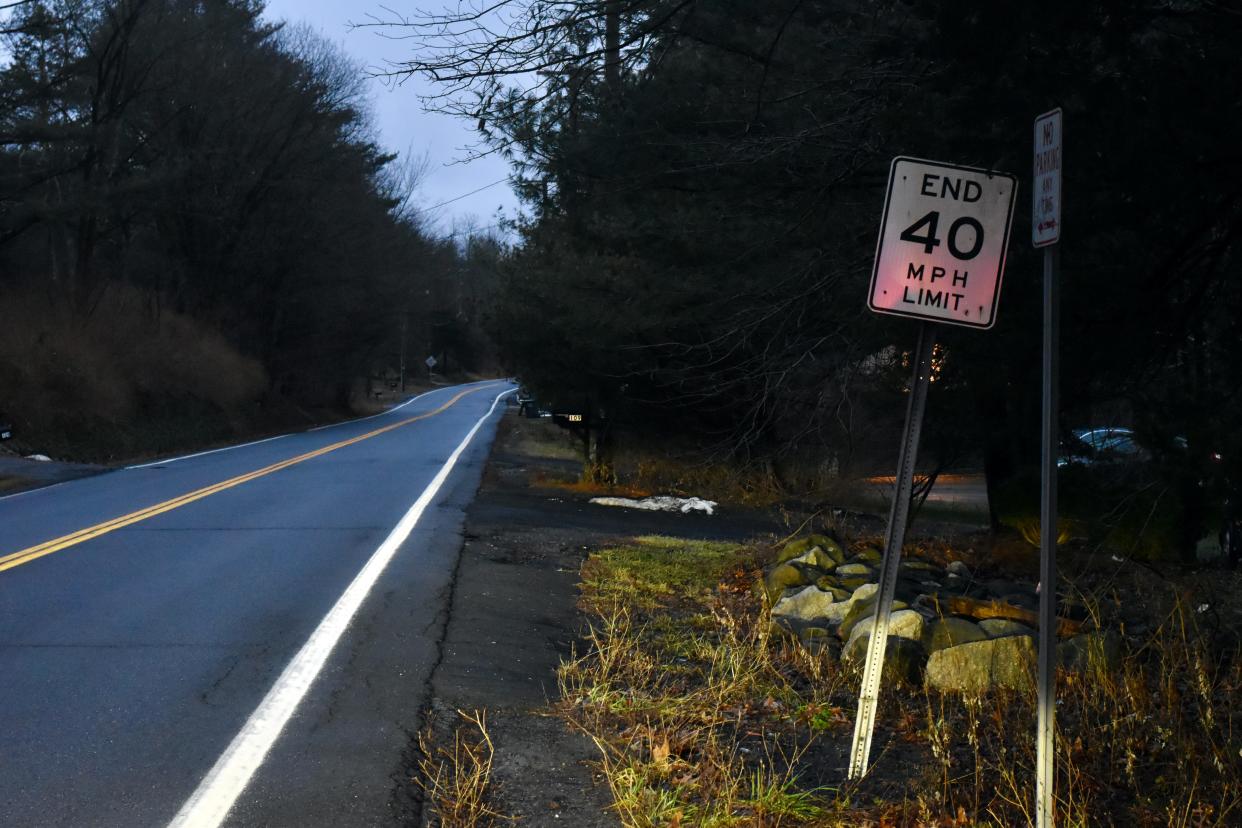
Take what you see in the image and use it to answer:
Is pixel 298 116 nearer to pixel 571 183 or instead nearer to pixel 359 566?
pixel 571 183

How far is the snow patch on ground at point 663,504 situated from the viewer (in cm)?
1889

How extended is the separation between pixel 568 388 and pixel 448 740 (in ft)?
56.0

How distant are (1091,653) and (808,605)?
99.5 inches

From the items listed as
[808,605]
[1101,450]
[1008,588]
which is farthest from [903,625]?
[1101,450]

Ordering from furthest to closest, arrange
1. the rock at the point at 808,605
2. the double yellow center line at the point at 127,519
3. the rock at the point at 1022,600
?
1. the double yellow center line at the point at 127,519
2. the rock at the point at 1022,600
3. the rock at the point at 808,605

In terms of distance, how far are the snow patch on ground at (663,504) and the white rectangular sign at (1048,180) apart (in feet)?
45.7

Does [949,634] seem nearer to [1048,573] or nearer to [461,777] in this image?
[1048,573]

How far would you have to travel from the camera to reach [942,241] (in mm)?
5398

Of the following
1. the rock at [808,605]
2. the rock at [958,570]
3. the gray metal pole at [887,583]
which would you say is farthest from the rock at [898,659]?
the rock at [958,570]

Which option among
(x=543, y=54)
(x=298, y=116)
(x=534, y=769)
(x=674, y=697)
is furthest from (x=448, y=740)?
(x=298, y=116)

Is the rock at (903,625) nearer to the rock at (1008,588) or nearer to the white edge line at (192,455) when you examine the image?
the rock at (1008,588)

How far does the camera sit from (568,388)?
75.2 ft

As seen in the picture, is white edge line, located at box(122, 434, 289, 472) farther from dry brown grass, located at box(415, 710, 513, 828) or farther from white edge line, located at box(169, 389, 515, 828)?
dry brown grass, located at box(415, 710, 513, 828)

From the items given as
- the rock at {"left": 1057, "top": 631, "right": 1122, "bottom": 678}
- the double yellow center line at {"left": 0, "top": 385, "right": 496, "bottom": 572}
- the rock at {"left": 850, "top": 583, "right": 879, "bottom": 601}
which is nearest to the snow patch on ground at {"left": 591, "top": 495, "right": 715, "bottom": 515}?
the double yellow center line at {"left": 0, "top": 385, "right": 496, "bottom": 572}
